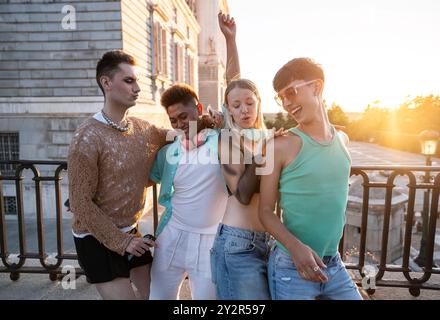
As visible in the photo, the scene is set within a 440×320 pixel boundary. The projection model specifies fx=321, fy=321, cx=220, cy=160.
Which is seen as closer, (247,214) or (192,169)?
(247,214)

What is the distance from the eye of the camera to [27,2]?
1061cm

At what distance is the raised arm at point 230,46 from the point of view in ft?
7.67

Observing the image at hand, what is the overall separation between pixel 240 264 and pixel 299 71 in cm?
107

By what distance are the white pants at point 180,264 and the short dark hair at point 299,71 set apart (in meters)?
1.11

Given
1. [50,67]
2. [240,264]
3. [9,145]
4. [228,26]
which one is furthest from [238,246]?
[9,145]

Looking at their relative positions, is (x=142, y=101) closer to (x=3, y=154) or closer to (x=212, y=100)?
(x=3, y=154)

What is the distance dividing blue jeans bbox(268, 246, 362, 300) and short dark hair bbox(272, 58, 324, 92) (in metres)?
0.92

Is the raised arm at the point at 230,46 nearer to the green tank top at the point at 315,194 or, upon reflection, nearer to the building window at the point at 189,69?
the green tank top at the point at 315,194

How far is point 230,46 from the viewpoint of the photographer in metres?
2.41

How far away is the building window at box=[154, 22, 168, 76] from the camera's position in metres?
15.1

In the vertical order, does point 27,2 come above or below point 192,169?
above

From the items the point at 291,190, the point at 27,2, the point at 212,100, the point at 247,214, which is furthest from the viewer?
the point at 212,100
